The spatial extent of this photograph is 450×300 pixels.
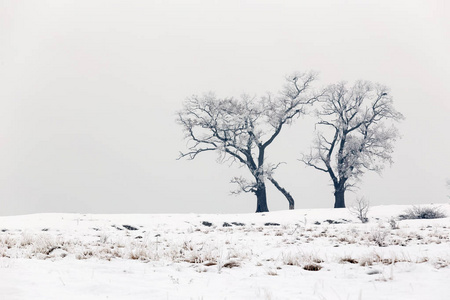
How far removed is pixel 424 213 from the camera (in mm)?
19203

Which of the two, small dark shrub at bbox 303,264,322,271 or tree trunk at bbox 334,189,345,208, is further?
tree trunk at bbox 334,189,345,208

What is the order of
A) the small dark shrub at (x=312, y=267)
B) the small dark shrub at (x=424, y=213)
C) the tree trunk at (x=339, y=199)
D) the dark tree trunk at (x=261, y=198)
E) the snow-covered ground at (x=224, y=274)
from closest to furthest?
the snow-covered ground at (x=224, y=274) → the small dark shrub at (x=312, y=267) → the small dark shrub at (x=424, y=213) → the dark tree trunk at (x=261, y=198) → the tree trunk at (x=339, y=199)

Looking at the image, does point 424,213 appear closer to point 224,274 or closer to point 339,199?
point 339,199

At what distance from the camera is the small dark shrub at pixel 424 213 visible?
19.1 metres

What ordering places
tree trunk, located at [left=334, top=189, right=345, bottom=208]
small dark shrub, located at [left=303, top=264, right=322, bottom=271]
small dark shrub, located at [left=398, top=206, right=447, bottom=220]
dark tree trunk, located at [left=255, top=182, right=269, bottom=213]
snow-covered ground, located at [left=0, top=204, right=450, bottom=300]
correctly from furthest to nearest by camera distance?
tree trunk, located at [left=334, top=189, right=345, bottom=208] → dark tree trunk, located at [left=255, top=182, right=269, bottom=213] → small dark shrub, located at [left=398, top=206, right=447, bottom=220] → small dark shrub, located at [left=303, top=264, right=322, bottom=271] → snow-covered ground, located at [left=0, top=204, right=450, bottom=300]

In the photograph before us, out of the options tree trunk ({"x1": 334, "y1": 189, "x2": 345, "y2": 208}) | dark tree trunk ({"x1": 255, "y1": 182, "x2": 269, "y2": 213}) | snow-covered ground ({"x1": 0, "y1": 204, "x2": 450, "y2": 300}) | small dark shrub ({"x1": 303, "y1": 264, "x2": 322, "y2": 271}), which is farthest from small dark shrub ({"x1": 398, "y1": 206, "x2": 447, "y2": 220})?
small dark shrub ({"x1": 303, "y1": 264, "x2": 322, "y2": 271})

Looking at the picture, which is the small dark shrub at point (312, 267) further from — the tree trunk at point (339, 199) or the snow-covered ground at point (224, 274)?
the tree trunk at point (339, 199)

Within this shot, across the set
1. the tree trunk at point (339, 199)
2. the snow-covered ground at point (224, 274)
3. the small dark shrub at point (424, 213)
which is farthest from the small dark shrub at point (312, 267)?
the tree trunk at point (339, 199)

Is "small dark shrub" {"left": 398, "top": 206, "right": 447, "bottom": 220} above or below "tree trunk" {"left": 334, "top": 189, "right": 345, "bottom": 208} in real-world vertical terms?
below

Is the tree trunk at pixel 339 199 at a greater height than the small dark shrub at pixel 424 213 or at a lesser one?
greater

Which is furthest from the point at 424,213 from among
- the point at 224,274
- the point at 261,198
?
the point at 224,274

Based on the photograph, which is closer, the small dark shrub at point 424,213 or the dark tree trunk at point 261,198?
the small dark shrub at point 424,213

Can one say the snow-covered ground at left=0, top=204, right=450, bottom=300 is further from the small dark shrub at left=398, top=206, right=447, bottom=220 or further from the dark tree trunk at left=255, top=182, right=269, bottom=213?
the dark tree trunk at left=255, top=182, right=269, bottom=213

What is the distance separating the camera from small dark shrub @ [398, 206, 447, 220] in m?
19.1
